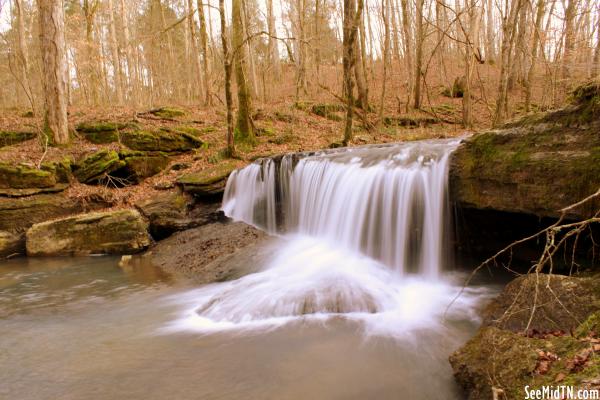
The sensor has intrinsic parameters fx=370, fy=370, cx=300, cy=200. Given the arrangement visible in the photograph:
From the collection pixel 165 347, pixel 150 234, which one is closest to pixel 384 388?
pixel 165 347

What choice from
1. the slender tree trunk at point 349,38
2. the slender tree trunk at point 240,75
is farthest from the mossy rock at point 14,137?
the slender tree trunk at point 349,38

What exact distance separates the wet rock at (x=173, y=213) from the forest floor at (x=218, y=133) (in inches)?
24.2

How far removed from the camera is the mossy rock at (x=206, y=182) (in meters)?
10.3

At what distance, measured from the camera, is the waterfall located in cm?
648

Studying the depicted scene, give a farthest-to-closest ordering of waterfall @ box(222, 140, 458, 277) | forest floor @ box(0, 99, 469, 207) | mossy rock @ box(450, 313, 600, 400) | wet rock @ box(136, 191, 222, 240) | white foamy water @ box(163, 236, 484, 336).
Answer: forest floor @ box(0, 99, 469, 207), wet rock @ box(136, 191, 222, 240), waterfall @ box(222, 140, 458, 277), white foamy water @ box(163, 236, 484, 336), mossy rock @ box(450, 313, 600, 400)

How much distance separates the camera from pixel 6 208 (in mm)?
9188

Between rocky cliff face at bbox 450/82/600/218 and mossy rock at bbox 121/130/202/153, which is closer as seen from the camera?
rocky cliff face at bbox 450/82/600/218

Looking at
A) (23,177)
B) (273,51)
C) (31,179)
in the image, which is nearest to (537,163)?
(31,179)

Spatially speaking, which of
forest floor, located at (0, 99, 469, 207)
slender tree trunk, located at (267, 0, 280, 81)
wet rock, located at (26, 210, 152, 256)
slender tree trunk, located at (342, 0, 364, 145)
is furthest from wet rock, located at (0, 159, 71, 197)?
slender tree trunk, located at (267, 0, 280, 81)

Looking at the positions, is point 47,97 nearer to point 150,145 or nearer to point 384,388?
point 150,145

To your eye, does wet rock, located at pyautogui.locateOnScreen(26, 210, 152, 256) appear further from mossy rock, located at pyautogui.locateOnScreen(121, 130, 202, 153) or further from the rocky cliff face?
the rocky cliff face

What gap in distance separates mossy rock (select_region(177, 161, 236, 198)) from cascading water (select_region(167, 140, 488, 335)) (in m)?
1.09

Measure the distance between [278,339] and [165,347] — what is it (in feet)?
4.48

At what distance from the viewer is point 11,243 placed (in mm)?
9109
